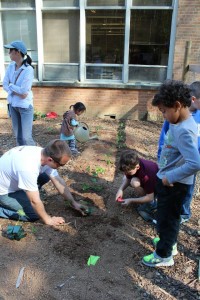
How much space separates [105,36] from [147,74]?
1556 millimetres

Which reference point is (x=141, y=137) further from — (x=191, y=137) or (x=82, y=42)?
(x=191, y=137)

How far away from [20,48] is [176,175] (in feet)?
10.4

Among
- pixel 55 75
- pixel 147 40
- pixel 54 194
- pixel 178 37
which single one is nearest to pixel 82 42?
pixel 55 75

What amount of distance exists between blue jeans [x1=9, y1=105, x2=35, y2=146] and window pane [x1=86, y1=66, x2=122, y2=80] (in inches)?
169

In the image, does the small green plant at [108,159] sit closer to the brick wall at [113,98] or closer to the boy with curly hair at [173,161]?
the boy with curly hair at [173,161]

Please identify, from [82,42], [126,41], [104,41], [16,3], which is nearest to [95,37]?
[104,41]

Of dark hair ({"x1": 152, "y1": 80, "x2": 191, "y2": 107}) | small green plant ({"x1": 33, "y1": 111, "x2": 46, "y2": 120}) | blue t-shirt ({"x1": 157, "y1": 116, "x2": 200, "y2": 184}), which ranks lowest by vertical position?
small green plant ({"x1": 33, "y1": 111, "x2": 46, "y2": 120})

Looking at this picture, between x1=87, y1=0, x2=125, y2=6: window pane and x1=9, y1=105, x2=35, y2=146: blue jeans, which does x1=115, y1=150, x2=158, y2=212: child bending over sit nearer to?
x1=9, y1=105, x2=35, y2=146: blue jeans

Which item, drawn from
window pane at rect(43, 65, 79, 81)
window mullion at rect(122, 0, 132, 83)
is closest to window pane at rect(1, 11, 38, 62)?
window pane at rect(43, 65, 79, 81)

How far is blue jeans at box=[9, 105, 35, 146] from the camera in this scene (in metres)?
4.57

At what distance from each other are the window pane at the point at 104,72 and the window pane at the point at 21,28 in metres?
1.66

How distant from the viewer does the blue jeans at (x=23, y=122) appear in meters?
4.57

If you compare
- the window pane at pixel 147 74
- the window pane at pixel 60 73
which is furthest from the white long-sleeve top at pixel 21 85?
the window pane at pixel 147 74

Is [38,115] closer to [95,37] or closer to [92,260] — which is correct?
[95,37]
